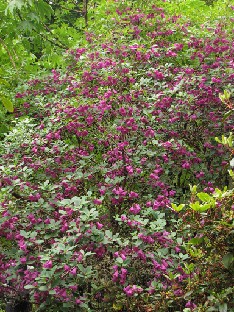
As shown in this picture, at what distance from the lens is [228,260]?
204 cm

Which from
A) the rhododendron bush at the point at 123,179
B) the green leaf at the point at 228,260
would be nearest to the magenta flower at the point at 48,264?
the rhododendron bush at the point at 123,179

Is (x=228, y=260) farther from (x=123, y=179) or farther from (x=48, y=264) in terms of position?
(x=123, y=179)

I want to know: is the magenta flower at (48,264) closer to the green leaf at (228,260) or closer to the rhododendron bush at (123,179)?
the rhododendron bush at (123,179)

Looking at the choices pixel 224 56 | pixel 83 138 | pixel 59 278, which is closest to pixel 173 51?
pixel 224 56

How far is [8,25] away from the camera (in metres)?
5.11

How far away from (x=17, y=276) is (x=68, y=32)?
6517 mm

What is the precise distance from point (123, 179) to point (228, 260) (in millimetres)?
1840

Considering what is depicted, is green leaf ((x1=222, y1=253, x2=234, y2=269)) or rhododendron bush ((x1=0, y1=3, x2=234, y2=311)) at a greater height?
green leaf ((x1=222, y1=253, x2=234, y2=269))

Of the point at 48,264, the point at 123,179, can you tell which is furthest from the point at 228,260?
the point at 123,179

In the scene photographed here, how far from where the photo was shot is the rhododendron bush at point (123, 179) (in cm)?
280

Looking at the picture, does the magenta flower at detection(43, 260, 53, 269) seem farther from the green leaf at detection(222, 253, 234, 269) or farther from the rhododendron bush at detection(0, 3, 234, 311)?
the green leaf at detection(222, 253, 234, 269)

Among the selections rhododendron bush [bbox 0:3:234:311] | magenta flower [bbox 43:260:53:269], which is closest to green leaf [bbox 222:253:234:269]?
rhododendron bush [bbox 0:3:234:311]

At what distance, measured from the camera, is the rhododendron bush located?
2.80m

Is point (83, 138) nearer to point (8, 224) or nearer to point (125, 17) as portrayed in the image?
point (8, 224)
